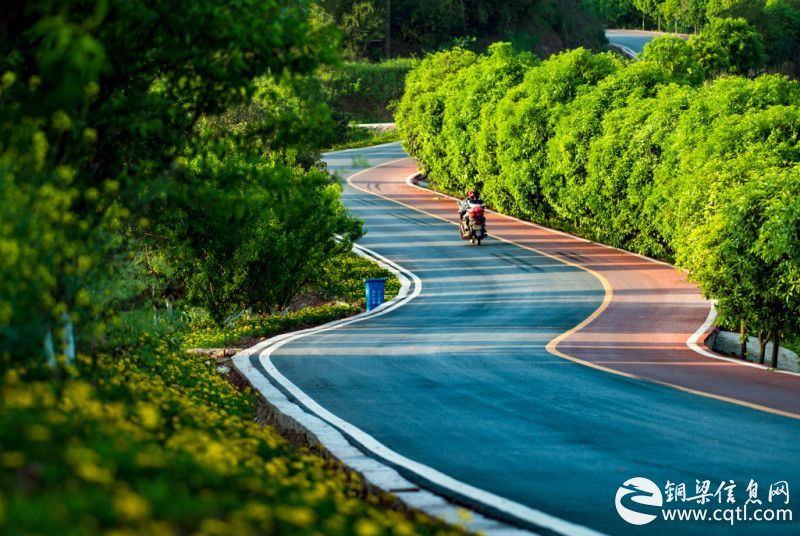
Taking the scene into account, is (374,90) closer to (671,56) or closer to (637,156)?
(671,56)

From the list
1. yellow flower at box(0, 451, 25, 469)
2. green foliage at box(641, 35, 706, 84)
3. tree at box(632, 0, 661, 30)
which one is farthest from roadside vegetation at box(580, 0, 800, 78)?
yellow flower at box(0, 451, 25, 469)

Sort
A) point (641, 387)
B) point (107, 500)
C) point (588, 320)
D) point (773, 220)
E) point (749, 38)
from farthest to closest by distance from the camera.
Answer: point (749, 38), point (588, 320), point (773, 220), point (641, 387), point (107, 500)

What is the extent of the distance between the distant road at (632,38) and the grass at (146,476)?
10179 cm

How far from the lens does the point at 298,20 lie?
35.4 feet

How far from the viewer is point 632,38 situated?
12306cm

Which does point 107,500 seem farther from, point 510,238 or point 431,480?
point 510,238

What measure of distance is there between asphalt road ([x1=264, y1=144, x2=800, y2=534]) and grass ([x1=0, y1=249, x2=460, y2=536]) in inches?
76.3

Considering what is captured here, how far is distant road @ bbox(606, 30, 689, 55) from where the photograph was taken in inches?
4477

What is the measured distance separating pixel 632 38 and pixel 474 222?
87585mm

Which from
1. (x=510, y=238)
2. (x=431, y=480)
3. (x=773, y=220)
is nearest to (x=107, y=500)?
(x=431, y=480)

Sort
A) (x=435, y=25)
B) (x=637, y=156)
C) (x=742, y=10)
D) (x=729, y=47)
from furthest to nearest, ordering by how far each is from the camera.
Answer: (x=435, y=25) → (x=742, y=10) → (x=729, y=47) → (x=637, y=156)

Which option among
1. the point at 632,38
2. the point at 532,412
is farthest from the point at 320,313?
the point at 632,38

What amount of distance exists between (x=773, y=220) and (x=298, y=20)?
11.8m

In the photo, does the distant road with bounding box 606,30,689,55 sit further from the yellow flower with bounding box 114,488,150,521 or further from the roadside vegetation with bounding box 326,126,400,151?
the yellow flower with bounding box 114,488,150,521
